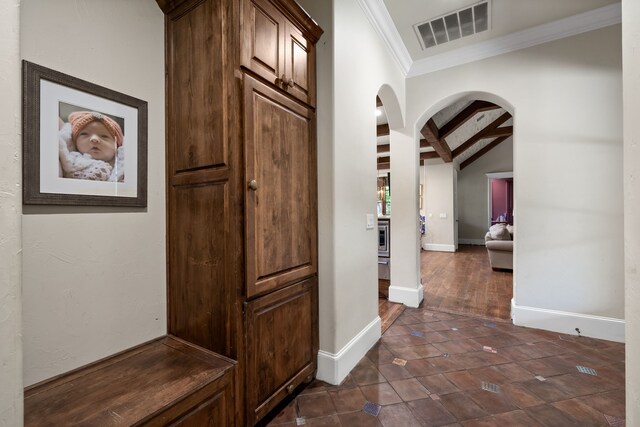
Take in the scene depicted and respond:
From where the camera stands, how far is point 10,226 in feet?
1.93

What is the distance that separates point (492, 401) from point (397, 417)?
64 centimetres

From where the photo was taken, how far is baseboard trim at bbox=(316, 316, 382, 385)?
1847 millimetres

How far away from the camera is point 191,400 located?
3.51ft

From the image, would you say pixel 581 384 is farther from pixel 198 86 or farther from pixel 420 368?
pixel 198 86

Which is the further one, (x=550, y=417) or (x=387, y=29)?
(x=387, y=29)

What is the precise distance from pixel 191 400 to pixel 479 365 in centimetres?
205

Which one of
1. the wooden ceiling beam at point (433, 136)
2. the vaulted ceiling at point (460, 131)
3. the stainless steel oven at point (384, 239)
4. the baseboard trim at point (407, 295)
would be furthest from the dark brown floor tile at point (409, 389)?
the wooden ceiling beam at point (433, 136)

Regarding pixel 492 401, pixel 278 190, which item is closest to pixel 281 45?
pixel 278 190

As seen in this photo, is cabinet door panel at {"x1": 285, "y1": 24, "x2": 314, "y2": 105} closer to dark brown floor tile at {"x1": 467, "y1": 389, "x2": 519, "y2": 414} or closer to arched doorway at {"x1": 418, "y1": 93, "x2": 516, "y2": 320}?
arched doorway at {"x1": 418, "y1": 93, "x2": 516, "y2": 320}

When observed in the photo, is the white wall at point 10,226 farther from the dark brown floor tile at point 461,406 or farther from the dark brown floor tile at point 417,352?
the dark brown floor tile at point 417,352

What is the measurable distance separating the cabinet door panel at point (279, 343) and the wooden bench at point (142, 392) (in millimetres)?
160

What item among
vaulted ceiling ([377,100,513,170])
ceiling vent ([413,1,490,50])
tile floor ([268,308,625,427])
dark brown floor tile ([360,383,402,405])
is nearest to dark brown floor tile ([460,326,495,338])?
tile floor ([268,308,625,427])

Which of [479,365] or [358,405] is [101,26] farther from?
[479,365]

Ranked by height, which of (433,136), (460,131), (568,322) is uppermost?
(460,131)
